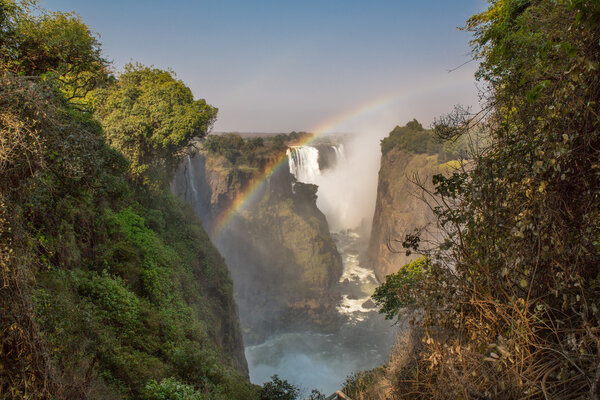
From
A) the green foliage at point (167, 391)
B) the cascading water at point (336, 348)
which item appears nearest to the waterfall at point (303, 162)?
the cascading water at point (336, 348)

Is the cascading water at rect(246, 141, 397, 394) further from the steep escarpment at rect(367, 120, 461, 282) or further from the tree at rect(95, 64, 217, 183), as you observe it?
the tree at rect(95, 64, 217, 183)

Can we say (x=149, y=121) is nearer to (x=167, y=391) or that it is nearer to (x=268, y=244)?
(x=167, y=391)

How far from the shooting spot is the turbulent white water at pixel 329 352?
25.7 meters

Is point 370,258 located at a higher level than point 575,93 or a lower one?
lower

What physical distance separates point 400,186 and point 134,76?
98.7ft

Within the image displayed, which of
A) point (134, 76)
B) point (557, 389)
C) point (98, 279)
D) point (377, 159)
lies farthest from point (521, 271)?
A: point (377, 159)

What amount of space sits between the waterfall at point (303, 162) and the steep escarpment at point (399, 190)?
35.8 feet

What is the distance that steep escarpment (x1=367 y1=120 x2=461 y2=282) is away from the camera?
34938 millimetres

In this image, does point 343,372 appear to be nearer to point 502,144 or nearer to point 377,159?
point 502,144

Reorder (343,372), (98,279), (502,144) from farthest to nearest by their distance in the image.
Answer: (343,372)
(98,279)
(502,144)

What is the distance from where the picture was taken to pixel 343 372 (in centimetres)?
2622

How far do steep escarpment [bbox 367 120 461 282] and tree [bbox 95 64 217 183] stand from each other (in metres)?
24.3

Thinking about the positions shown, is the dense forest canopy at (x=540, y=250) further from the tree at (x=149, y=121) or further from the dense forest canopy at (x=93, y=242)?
the tree at (x=149, y=121)

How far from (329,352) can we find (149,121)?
24.5 meters
